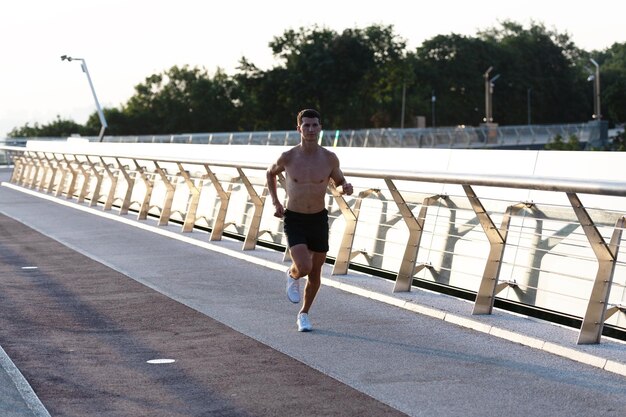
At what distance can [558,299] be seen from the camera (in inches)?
450

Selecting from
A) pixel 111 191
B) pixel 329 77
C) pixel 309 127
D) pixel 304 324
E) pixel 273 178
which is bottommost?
pixel 304 324

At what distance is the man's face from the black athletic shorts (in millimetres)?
672

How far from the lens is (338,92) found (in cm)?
12288

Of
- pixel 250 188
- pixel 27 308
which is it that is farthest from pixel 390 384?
pixel 250 188

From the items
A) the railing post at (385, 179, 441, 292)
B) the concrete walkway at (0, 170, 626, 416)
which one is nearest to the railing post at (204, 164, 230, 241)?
the concrete walkway at (0, 170, 626, 416)

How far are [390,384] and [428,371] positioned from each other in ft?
1.76

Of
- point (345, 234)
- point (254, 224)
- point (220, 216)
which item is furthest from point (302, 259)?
point (220, 216)

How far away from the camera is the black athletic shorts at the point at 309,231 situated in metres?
10.9

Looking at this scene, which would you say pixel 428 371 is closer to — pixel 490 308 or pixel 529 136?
pixel 490 308

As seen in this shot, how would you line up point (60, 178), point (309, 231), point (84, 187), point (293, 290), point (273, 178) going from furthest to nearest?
point (60, 178) → point (84, 187) → point (273, 178) → point (293, 290) → point (309, 231)

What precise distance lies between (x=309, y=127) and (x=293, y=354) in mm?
1953

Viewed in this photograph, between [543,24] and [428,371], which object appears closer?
[428,371]

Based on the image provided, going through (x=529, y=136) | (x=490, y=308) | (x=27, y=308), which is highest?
(x=529, y=136)

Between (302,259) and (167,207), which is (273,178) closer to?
(302,259)
